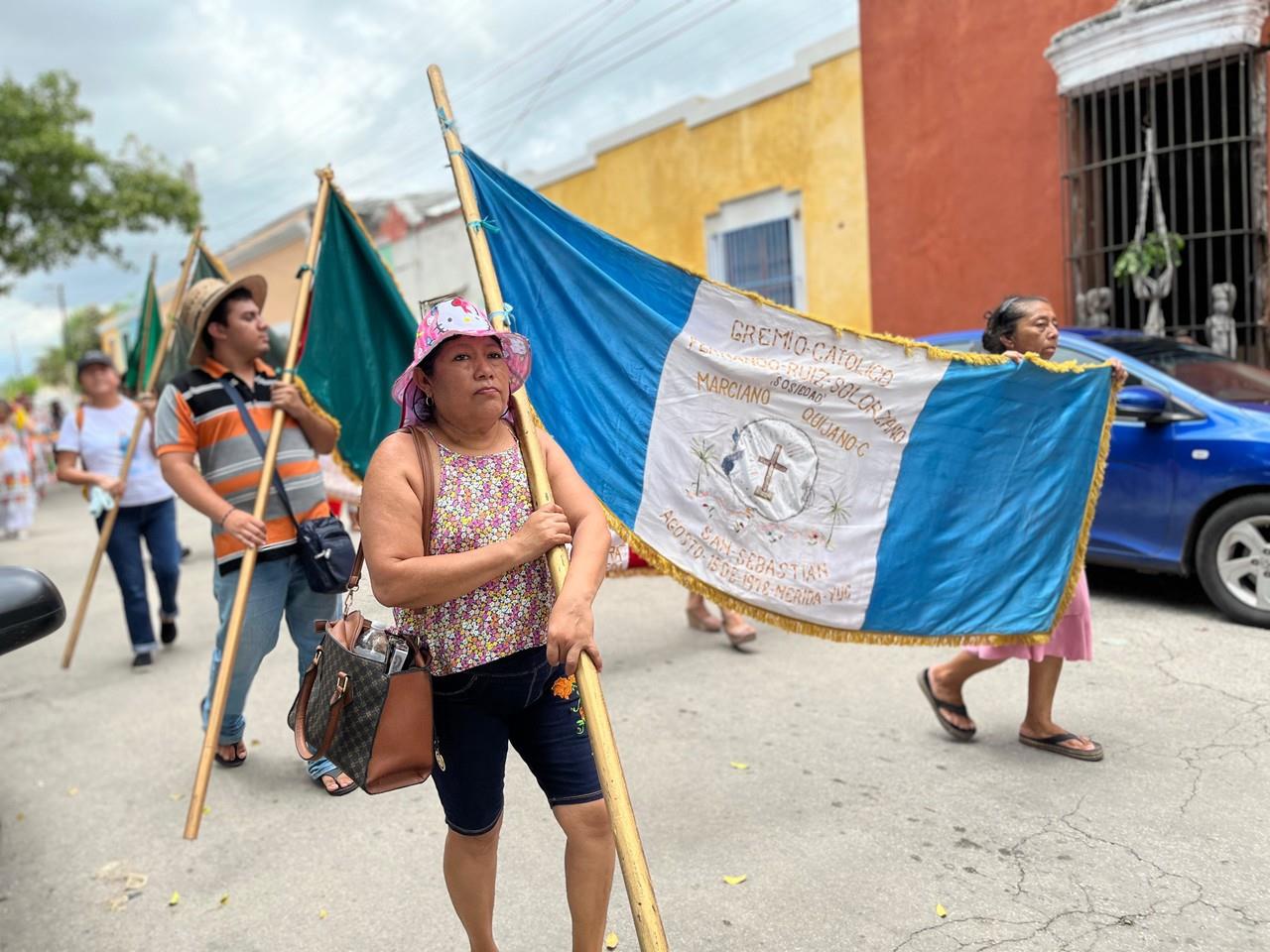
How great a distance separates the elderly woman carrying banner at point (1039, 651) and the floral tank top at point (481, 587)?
→ 7.23 ft

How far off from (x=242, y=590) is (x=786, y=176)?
963 centimetres

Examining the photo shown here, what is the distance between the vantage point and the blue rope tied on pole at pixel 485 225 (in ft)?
9.52

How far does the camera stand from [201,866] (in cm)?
348

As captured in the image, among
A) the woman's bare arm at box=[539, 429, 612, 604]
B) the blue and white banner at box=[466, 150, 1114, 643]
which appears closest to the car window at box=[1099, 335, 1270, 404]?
the blue and white banner at box=[466, 150, 1114, 643]

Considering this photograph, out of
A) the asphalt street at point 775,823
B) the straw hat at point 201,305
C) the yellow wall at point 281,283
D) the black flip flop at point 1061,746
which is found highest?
the yellow wall at point 281,283

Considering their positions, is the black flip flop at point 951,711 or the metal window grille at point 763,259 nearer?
the black flip flop at point 951,711

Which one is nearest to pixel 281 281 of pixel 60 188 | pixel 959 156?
pixel 60 188

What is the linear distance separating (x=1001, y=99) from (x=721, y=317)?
7299 mm

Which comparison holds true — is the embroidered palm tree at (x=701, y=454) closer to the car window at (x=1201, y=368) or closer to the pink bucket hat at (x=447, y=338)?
the pink bucket hat at (x=447, y=338)

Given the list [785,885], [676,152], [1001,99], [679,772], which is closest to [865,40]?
[1001,99]

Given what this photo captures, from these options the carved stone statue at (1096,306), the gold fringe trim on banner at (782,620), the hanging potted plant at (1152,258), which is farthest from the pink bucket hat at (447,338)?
the carved stone statue at (1096,306)

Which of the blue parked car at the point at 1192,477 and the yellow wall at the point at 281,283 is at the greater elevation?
the yellow wall at the point at 281,283

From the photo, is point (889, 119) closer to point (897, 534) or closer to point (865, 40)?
point (865, 40)

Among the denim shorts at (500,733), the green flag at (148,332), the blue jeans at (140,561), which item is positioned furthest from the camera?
the green flag at (148,332)
